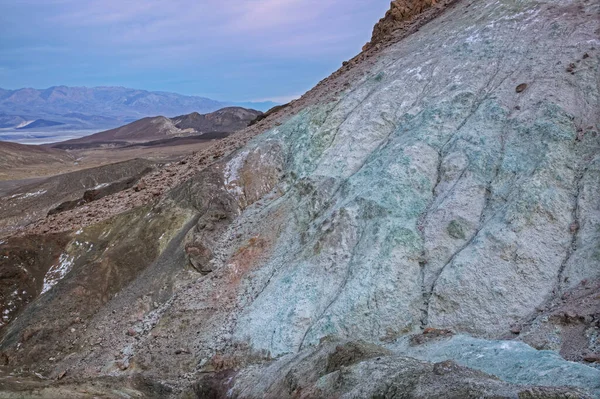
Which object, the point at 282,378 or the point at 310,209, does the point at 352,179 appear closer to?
the point at 310,209

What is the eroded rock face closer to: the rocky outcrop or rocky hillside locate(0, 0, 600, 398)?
rocky hillside locate(0, 0, 600, 398)

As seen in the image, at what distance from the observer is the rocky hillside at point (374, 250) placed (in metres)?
9.71

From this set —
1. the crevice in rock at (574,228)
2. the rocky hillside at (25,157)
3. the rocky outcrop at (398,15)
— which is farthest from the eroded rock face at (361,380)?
the rocky hillside at (25,157)

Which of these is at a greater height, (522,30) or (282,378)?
(522,30)

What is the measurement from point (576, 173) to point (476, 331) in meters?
4.62

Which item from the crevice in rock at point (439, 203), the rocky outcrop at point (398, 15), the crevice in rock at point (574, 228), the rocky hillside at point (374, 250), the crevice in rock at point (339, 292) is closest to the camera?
the rocky hillside at point (374, 250)

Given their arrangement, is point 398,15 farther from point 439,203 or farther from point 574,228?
point 574,228

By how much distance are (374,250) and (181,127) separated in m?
120

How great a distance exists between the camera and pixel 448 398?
659 centimetres

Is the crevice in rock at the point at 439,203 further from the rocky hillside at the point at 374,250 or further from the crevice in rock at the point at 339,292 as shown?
the crevice in rock at the point at 339,292

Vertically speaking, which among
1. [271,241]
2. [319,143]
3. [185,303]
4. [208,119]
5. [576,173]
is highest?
[208,119]

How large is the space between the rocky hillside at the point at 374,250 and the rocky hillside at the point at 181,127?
96.0 meters

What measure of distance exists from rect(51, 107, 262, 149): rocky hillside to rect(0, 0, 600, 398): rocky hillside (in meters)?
96.0

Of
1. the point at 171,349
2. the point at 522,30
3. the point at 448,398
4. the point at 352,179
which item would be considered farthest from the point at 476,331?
the point at 522,30
